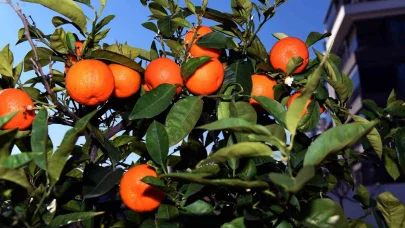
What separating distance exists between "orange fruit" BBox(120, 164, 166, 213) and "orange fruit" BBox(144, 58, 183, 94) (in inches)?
7.0

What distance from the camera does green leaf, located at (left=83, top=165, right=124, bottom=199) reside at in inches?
36.3

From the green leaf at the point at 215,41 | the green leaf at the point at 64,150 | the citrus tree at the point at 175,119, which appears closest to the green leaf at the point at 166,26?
the citrus tree at the point at 175,119

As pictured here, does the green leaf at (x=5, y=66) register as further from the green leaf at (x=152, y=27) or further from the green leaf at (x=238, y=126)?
the green leaf at (x=238, y=126)

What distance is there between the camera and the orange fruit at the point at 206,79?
102cm

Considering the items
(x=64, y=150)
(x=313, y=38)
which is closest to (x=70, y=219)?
(x=64, y=150)

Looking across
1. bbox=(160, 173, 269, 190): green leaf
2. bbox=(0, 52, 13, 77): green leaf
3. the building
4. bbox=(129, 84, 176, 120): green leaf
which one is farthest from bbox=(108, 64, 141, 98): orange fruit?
the building

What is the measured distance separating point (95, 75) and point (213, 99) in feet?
0.87

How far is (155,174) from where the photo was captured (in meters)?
0.98

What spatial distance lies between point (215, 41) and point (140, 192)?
350 millimetres

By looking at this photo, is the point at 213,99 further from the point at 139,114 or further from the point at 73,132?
the point at 73,132

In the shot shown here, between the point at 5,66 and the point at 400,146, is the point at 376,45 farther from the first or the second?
the point at 5,66

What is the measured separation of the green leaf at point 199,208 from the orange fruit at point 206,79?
0.76ft

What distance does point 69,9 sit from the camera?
42.8 inches

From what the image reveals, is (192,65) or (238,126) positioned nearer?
(238,126)
